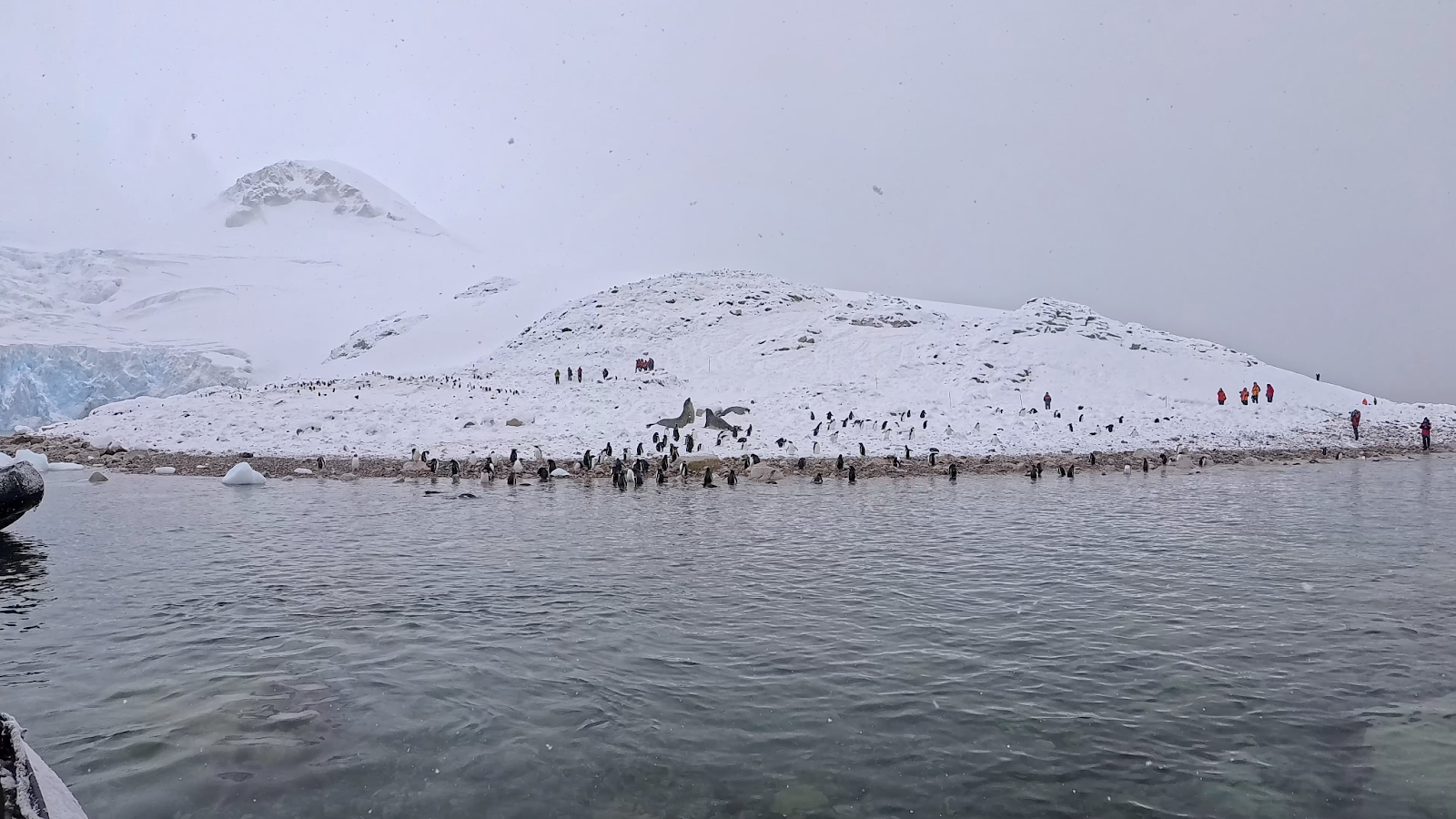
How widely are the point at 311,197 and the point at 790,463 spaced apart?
475ft

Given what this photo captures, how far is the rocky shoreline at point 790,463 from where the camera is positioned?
27348 mm

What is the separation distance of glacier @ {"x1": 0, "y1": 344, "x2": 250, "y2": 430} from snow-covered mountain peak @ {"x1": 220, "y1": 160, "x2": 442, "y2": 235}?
8080 centimetres

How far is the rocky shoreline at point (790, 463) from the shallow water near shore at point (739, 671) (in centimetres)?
1094

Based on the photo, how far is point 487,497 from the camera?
21766 mm

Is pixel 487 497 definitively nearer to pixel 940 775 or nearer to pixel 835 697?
pixel 835 697

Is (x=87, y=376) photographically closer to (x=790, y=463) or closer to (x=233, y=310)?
(x=233, y=310)

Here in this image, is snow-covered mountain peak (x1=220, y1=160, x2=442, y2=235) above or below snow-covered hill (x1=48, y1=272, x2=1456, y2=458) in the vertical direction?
above

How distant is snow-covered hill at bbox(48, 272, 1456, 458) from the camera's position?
34.4 metres

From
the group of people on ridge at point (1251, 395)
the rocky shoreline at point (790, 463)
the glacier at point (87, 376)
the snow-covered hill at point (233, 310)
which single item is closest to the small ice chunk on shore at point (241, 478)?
the rocky shoreline at point (790, 463)

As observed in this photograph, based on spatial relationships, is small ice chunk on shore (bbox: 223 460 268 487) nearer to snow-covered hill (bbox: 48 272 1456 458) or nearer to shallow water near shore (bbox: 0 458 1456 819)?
snow-covered hill (bbox: 48 272 1456 458)

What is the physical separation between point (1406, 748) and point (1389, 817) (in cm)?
130

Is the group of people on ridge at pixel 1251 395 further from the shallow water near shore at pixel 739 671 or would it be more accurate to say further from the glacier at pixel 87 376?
the glacier at pixel 87 376

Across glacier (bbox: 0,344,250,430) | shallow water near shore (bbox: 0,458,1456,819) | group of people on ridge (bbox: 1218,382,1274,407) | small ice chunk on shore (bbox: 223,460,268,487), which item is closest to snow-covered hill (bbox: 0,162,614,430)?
glacier (bbox: 0,344,250,430)

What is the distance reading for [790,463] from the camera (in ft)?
97.5
